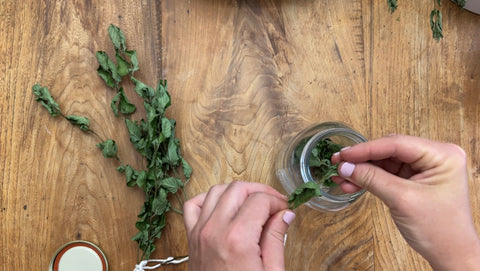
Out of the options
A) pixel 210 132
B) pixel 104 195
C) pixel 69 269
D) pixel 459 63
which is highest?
pixel 459 63

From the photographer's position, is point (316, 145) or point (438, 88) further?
point (438, 88)

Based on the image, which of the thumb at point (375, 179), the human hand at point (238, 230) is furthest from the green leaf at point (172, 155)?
the thumb at point (375, 179)

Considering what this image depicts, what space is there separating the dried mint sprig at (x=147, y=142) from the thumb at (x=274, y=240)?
9.4 inches

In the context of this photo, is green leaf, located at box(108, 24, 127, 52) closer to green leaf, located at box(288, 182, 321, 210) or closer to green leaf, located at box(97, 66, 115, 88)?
green leaf, located at box(97, 66, 115, 88)

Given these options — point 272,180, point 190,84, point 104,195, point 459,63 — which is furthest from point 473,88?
point 104,195

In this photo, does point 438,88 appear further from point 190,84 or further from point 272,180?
point 190,84

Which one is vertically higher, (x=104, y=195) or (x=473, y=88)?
(x=473, y=88)

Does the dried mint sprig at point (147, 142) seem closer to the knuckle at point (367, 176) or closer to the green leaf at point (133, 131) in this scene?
the green leaf at point (133, 131)

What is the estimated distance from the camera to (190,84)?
2.47 ft

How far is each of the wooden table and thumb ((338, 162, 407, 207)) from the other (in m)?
0.19

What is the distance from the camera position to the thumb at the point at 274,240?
0.52m

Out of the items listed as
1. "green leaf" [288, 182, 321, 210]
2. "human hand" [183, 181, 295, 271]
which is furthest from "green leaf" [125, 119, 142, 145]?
A: "green leaf" [288, 182, 321, 210]

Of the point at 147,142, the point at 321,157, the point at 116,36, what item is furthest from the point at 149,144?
the point at 321,157

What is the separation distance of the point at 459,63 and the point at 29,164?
0.89 meters
